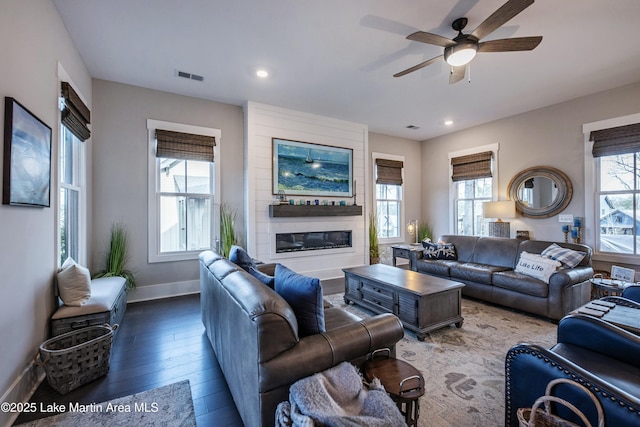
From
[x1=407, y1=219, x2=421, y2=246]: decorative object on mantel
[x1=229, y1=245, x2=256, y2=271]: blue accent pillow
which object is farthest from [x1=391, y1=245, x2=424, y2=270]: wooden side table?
[x1=229, y1=245, x2=256, y2=271]: blue accent pillow

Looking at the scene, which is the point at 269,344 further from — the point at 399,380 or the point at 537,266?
the point at 537,266

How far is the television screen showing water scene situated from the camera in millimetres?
4930

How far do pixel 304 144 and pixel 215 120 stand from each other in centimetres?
160

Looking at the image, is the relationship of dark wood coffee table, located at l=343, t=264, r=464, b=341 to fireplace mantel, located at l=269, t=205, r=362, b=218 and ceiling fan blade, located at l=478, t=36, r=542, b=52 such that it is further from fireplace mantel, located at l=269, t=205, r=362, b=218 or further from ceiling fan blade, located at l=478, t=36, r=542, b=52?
ceiling fan blade, located at l=478, t=36, r=542, b=52

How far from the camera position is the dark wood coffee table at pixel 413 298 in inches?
111

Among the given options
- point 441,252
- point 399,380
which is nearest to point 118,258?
point 399,380

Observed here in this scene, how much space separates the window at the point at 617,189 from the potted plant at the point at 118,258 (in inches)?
276

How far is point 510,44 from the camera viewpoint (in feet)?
8.11

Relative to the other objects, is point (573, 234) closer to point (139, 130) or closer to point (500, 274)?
point (500, 274)

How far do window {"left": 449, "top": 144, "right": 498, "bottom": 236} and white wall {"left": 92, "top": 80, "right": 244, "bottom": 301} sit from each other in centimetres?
525

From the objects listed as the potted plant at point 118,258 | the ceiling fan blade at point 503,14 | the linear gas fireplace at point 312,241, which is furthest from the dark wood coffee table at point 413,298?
the potted plant at point 118,258

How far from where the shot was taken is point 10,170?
5.77 ft

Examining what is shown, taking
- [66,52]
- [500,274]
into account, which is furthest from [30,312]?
[500,274]

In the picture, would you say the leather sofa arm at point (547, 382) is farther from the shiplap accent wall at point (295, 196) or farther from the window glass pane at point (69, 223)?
the window glass pane at point (69, 223)
